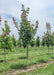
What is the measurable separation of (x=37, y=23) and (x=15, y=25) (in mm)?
2690

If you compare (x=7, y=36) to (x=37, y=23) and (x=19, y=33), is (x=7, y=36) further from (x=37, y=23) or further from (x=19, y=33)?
(x=37, y=23)

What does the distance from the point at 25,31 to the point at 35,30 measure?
1278 millimetres

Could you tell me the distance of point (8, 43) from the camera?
16.6 m

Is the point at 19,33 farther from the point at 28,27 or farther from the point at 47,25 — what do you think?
the point at 47,25

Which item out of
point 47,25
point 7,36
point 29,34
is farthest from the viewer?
point 47,25

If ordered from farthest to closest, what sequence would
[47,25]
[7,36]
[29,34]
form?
[47,25]
[7,36]
[29,34]

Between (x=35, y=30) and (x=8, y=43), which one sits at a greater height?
(x=35, y=30)

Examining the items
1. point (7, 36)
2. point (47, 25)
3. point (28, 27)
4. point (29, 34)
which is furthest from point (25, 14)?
point (47, 25)

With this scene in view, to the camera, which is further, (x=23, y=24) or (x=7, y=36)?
(x=7, y=36)

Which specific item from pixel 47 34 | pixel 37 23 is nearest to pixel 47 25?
pixel 47 34

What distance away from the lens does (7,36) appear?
16.2m

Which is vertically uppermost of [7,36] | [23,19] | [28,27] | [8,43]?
[23,19]

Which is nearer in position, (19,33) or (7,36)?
(19,33)

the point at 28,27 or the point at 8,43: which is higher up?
the point at 28,27
